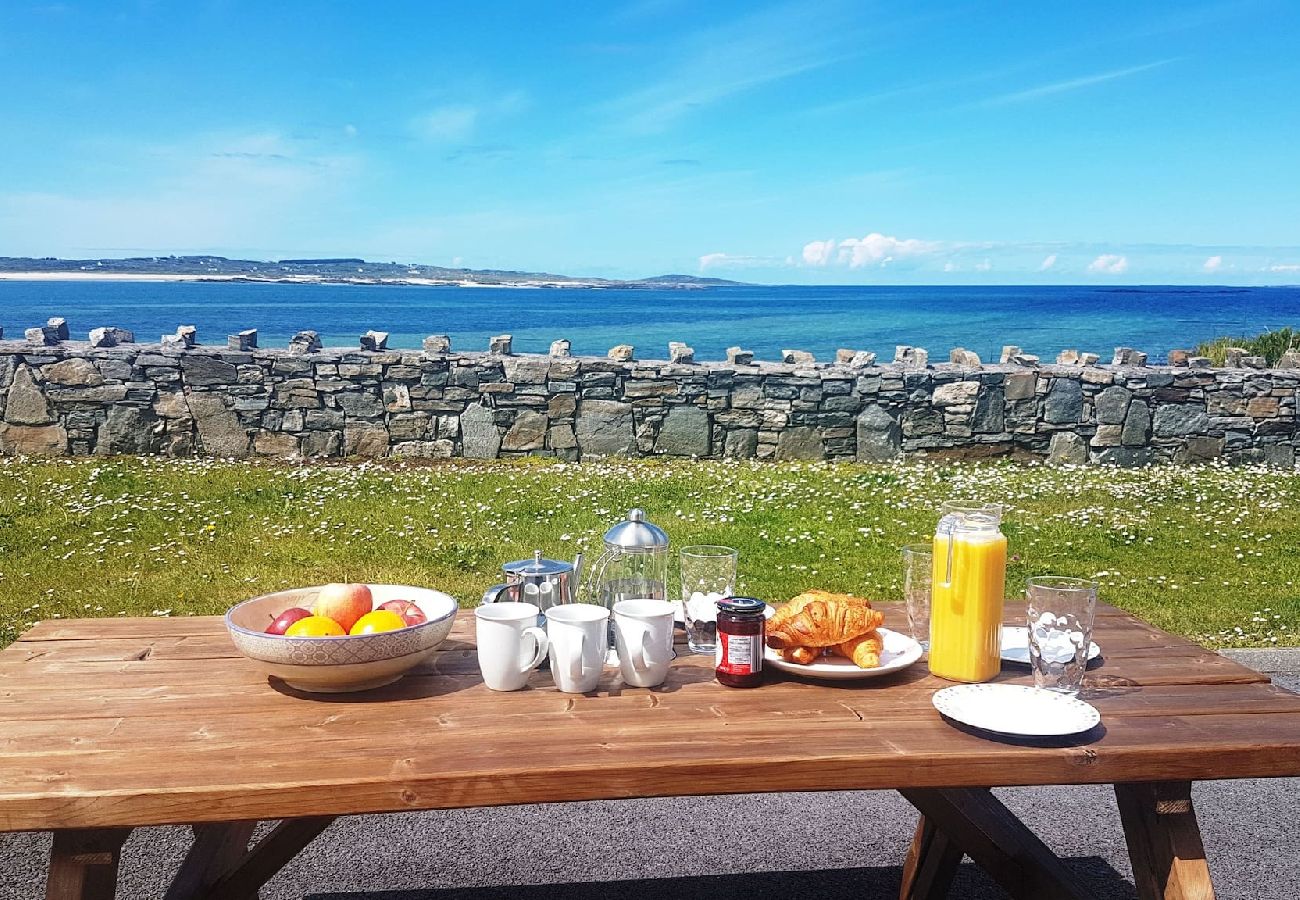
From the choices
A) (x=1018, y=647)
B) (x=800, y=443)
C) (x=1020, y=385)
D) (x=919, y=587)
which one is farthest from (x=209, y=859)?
(x=1020, y=385)

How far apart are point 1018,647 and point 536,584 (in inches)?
43.4

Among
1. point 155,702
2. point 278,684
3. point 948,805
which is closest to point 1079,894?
point 948,805

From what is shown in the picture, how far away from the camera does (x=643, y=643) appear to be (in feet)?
7.00

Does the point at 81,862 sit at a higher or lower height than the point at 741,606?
lower

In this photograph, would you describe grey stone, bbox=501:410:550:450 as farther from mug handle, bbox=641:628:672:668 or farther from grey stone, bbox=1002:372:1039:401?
mug handle, bbox=641:628:672:668

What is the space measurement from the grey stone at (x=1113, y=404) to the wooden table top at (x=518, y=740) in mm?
8471

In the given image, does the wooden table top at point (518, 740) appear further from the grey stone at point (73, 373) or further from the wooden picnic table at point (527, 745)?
the grey stone at point (73, 373)

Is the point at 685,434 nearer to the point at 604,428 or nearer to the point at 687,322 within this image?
the point at 604,428

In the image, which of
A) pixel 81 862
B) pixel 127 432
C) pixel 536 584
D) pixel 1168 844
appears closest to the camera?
pixel 81 862

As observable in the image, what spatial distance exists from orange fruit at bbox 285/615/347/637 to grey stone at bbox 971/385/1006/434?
8918mm

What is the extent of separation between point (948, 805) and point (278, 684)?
1.54 meters

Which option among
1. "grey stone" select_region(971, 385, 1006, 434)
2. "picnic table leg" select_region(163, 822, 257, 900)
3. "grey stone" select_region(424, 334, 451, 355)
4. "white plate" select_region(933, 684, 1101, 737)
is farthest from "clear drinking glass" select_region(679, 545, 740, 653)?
"grey stone" select_region(971, 385, 1006, 434)

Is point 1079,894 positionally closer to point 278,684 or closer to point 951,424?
point 278,684

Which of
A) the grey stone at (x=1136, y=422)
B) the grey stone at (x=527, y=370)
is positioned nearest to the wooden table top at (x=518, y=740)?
the grey stone at (x=527, y=370)
